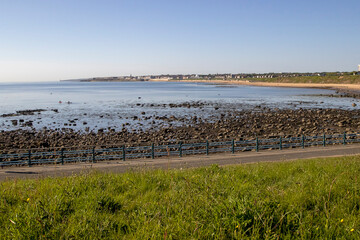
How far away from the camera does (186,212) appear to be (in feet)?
19.0

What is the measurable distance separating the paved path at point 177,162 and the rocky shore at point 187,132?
9354 millimetres

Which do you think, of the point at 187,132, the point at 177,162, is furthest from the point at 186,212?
the point at 187,132

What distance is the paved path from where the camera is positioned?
16391 mm

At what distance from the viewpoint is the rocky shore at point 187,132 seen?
3362 cm

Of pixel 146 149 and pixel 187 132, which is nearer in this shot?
pixel 146 149

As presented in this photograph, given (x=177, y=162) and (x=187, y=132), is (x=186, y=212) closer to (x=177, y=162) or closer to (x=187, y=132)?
(x=177, y=162)

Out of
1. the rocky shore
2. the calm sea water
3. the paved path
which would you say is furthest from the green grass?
the calm sea water

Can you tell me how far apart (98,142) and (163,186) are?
2650cm

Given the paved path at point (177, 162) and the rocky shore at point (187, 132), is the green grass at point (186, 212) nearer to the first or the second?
the paved path at point (177, 162)

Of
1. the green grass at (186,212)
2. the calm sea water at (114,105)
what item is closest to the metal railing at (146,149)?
the green grass at (186,212)

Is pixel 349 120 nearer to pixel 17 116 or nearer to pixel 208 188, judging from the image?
pixel 208 188

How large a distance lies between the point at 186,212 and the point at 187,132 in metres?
32.7

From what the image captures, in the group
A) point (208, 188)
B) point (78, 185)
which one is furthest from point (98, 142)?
point (208, 188)

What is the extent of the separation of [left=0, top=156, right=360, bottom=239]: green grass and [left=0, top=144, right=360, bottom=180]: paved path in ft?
26.8
